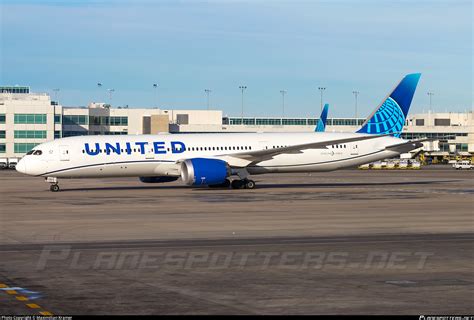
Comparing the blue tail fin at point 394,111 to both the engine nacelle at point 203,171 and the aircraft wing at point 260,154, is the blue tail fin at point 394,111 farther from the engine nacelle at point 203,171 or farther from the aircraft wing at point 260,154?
the engine nacelle at point 203,171

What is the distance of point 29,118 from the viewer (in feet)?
429

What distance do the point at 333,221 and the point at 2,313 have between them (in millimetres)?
19398

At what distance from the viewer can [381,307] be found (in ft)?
48.4

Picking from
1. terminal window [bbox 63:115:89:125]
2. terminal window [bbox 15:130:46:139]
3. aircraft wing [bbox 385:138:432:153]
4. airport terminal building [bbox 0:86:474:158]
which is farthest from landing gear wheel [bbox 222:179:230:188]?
terminal window [bbox 63:115:89:125]

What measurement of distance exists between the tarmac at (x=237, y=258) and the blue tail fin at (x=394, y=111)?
23354 mm

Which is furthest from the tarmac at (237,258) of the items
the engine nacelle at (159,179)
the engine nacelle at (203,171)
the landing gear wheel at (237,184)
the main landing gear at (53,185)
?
the engine nacelle at (159,179)

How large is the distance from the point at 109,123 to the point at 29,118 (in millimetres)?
20906

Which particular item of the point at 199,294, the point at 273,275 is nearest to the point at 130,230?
the point at 273,275

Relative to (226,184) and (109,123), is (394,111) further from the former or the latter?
(109,123)

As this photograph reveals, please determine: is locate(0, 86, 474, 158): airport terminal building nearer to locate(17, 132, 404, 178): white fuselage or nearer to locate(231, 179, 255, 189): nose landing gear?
locate(17, 132, 404, 178): white fuselage

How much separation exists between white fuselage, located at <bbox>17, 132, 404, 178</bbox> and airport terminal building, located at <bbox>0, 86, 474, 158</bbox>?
174 feet

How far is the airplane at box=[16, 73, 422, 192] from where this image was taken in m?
54.1

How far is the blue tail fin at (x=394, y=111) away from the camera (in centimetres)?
6438

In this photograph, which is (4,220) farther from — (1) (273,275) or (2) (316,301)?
(2) (316,301)
